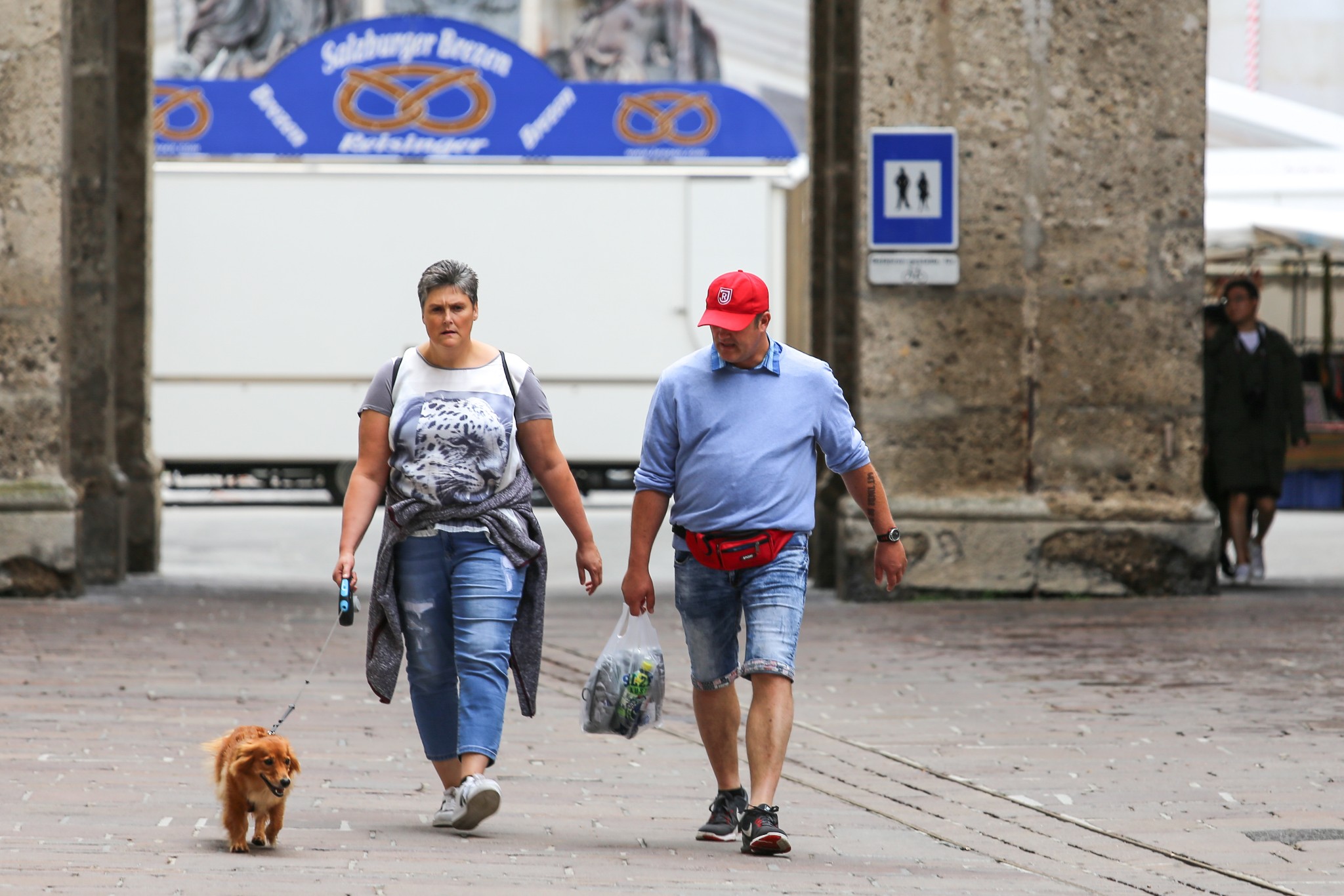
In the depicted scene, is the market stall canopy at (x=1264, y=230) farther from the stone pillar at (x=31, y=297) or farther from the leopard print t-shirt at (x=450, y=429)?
the leopard print t-shirt at (x=450, y=429)

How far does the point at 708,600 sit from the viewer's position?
5.12 m

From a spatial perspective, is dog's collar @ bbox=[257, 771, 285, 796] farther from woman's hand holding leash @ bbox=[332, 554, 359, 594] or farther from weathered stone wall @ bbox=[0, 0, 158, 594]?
weathered stone wall @ bbox=[0, 0, 158, 594]

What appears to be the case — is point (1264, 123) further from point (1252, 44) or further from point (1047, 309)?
point (1047, 309)

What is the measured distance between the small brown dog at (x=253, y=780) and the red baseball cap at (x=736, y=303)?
1.42 metres

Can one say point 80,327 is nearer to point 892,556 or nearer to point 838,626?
point 838,626

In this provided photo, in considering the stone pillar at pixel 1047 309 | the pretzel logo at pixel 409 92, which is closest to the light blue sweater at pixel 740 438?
the stone pillar at pixel 1047 309

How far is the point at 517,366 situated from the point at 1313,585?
7.89 metres

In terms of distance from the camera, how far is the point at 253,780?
463 centimetres

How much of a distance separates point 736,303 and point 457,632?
109cm

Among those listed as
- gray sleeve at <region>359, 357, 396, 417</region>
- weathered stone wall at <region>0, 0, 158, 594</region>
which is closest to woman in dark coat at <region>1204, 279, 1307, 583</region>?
weathered stone wall at <region>0, 0, 158, 594</region>

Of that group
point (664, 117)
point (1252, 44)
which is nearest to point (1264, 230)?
point (664, 117)

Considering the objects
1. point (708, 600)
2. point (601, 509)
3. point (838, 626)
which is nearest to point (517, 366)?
point (708, 600)

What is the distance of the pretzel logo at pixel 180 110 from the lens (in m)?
18.3

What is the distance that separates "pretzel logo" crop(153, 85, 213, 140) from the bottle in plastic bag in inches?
562
